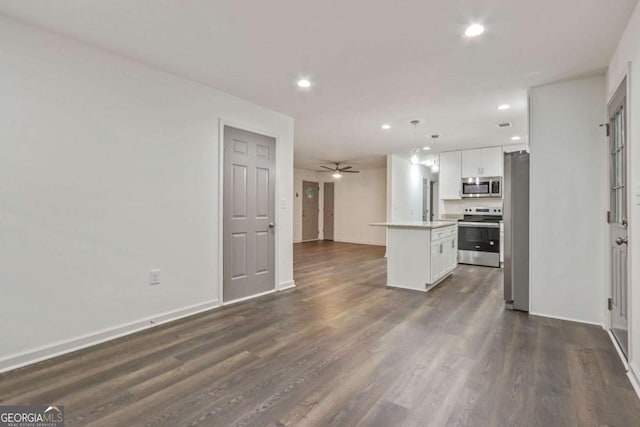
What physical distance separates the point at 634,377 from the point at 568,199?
1745mm

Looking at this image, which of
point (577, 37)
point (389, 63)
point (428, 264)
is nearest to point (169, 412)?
point (389, 63)

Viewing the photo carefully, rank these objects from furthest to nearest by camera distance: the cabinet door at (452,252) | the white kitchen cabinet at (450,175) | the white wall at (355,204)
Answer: the white wall at (355,204) → the white kitchen cabinet at (450,175) → the cabinet door at (452,252)

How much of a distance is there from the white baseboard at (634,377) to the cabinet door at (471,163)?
→ 16.3 ft

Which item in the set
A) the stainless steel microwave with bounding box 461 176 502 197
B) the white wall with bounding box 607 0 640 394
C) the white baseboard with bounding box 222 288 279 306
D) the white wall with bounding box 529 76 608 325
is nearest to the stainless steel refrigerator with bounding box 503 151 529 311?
the white wall with bounding box 529 76 608 325

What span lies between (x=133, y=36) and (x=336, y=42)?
1.59m

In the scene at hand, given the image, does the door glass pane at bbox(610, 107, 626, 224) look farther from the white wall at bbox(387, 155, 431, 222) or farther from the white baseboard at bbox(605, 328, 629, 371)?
the white wall at bbox(387, 155, 431, 222)

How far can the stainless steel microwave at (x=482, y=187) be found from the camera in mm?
6281

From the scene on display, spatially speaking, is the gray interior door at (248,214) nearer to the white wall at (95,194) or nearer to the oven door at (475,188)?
the white wall at (95,194)

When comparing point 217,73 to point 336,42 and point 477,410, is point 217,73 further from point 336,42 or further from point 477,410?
point 477,410

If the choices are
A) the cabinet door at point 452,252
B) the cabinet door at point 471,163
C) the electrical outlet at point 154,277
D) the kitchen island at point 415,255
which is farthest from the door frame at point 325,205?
the electrical outlet at point 154,277

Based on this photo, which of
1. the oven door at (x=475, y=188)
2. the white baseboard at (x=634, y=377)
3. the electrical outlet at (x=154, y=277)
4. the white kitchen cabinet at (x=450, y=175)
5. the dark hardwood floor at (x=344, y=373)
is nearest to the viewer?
the dark hardwood floor at (x=344, y=373)

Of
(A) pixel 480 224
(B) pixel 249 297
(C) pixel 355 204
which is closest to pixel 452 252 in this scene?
(A) pixel 480 224

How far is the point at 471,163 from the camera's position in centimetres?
660

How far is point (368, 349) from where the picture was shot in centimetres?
248
